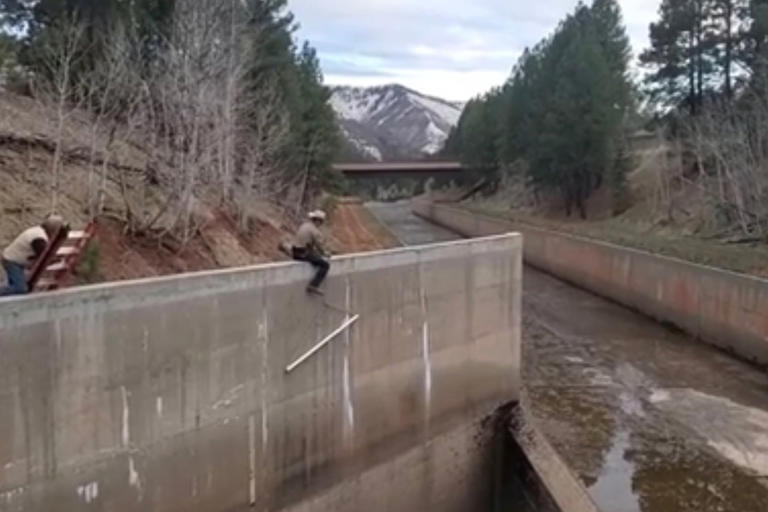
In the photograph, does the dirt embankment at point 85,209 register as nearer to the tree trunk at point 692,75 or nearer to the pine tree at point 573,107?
the pine tree at point 573,107

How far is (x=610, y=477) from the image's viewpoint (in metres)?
11.9

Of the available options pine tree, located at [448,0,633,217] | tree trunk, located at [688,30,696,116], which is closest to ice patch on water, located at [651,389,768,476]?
pine tree, located at [448,0,633,217]

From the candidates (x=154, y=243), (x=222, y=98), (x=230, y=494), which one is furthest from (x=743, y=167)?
(x=230, y=494)

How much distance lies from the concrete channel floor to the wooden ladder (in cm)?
739

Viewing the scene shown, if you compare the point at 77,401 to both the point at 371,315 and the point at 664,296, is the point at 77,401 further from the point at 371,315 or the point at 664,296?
the point at 664,296

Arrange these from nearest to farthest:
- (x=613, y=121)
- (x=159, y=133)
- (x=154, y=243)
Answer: (x=154, y=243)
(x=159, y=133)
(x=613, y=121)

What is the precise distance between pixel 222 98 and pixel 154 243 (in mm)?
6243

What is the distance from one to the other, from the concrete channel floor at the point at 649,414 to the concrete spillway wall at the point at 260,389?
218 cm

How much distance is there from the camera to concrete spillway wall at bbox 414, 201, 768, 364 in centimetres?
1838

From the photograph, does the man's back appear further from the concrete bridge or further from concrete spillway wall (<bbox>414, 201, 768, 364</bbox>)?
the concrete bridge

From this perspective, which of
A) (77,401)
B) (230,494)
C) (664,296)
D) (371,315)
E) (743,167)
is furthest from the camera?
(743,167)

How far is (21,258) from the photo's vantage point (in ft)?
22.3

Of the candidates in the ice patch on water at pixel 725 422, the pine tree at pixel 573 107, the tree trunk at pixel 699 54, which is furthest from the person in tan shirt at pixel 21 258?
the tree trunk at pixel 699 54

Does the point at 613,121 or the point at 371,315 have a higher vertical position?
the point at 613,121
